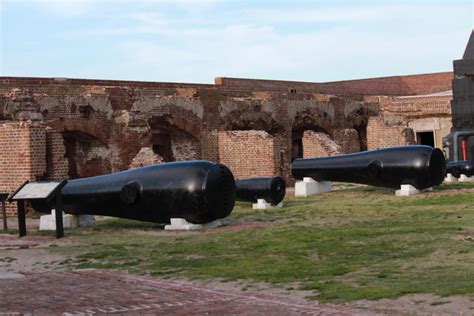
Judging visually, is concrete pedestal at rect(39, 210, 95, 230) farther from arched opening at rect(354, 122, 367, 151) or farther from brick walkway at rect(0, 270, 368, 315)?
arched opening at rect(354, 122, 367, 151)

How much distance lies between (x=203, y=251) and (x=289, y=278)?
85.0 inches

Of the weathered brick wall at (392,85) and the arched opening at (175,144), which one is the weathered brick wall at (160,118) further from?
the weathered brick wall at (392,85)

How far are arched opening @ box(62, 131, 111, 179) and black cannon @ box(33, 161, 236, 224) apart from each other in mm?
8775

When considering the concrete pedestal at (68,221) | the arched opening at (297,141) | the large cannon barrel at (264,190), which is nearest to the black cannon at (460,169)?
the large cannon barrel at (264,190)

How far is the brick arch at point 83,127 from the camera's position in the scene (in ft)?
63.7

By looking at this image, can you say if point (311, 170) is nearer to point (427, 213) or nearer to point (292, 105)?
point (427, 213)

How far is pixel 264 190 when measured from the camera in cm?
1449

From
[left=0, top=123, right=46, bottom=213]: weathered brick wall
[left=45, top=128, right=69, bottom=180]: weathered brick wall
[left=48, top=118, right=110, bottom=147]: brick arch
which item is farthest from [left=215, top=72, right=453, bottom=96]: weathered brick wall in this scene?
[left=0, top=123, right=46, bottom=213]: weathered brick wall

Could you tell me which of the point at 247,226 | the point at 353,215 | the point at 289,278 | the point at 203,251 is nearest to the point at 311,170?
the point at 353,215

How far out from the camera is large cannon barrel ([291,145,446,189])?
617 inches

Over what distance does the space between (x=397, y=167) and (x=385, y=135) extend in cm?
1442

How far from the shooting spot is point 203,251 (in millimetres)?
9367

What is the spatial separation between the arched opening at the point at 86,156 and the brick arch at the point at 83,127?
9.6 inches

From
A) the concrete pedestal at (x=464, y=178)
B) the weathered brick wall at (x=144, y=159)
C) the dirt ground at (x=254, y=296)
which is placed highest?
the weathered brick wall at (x=144, y=159)
